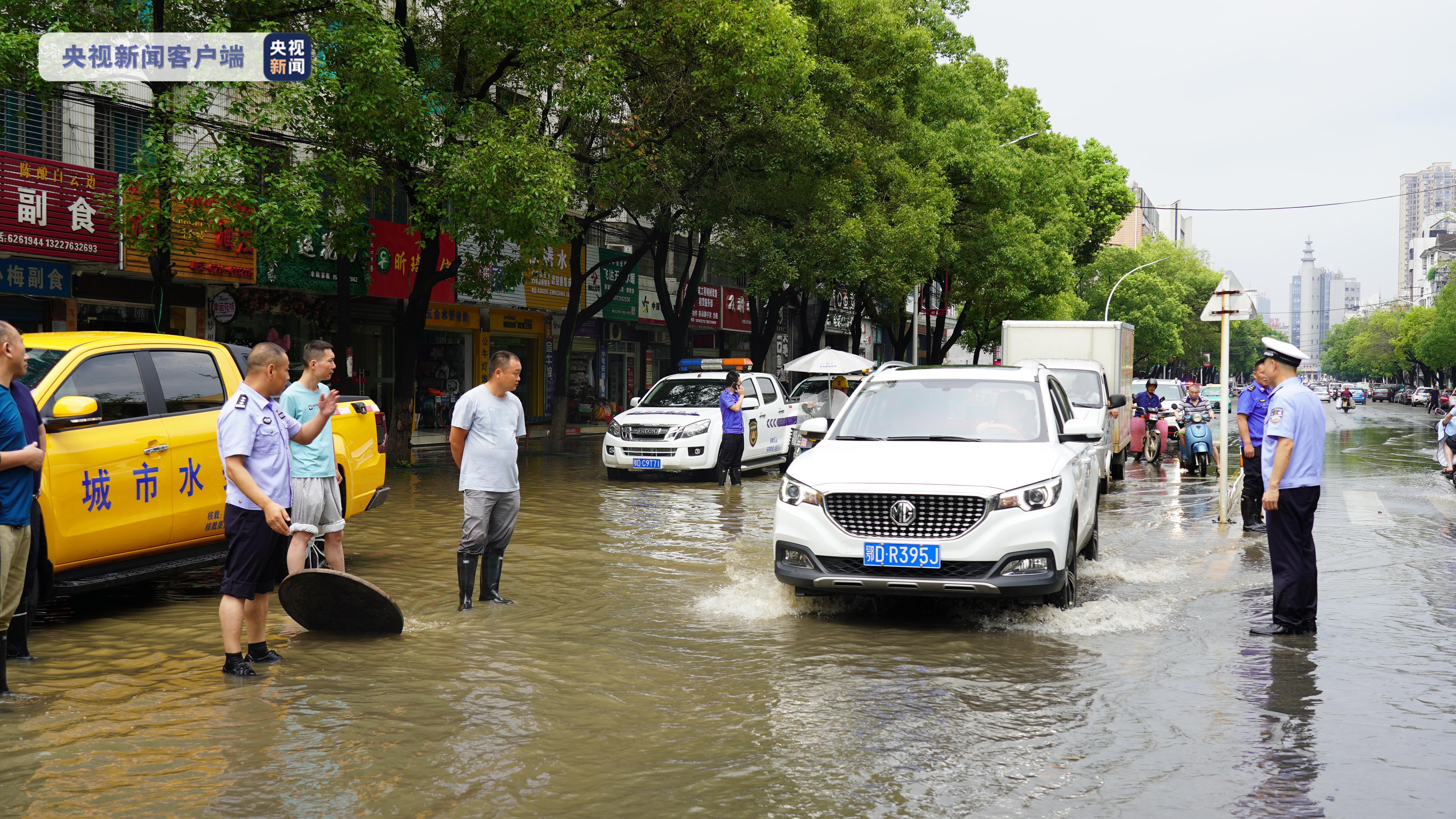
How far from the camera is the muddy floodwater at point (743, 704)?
445 centimetres

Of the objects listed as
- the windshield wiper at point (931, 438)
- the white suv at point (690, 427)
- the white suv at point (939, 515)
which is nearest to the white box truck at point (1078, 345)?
the white suv at point (690, 427)

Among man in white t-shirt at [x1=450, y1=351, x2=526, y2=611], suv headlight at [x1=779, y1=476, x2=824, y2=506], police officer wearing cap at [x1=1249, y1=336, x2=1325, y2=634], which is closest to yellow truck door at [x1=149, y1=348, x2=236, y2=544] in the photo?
man in white t-shirt at [x1=450, y1=351, x2=526, y2=611]

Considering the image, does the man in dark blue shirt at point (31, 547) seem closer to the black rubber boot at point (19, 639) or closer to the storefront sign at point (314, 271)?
the black rubber boot at point (19, 639)

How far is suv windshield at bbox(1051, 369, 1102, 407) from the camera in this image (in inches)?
664

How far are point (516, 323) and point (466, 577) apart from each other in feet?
80.1

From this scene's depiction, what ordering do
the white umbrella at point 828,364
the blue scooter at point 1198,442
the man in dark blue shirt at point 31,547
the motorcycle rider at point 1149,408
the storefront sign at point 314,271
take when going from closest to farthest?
the man in dark blue shirt at point 31,547
the blue scooter at point 1198,442
the storefront sign at point 314,271
the motorcycle rider at point 1149,408
the white umbrella at point 828,364

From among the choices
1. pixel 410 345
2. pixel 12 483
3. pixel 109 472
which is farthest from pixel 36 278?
pixel 12 483

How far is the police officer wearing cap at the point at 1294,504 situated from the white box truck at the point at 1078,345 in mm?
12843

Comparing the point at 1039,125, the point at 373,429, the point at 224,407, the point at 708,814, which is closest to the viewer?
the point at 708,814

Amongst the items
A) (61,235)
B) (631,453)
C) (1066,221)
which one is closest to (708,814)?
(631,453)

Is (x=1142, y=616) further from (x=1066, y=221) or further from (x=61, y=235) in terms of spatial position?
(x=1066, y=221)

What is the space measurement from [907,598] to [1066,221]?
3633 cm

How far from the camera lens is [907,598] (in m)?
8.50

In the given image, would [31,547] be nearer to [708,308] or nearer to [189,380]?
[189,380]
